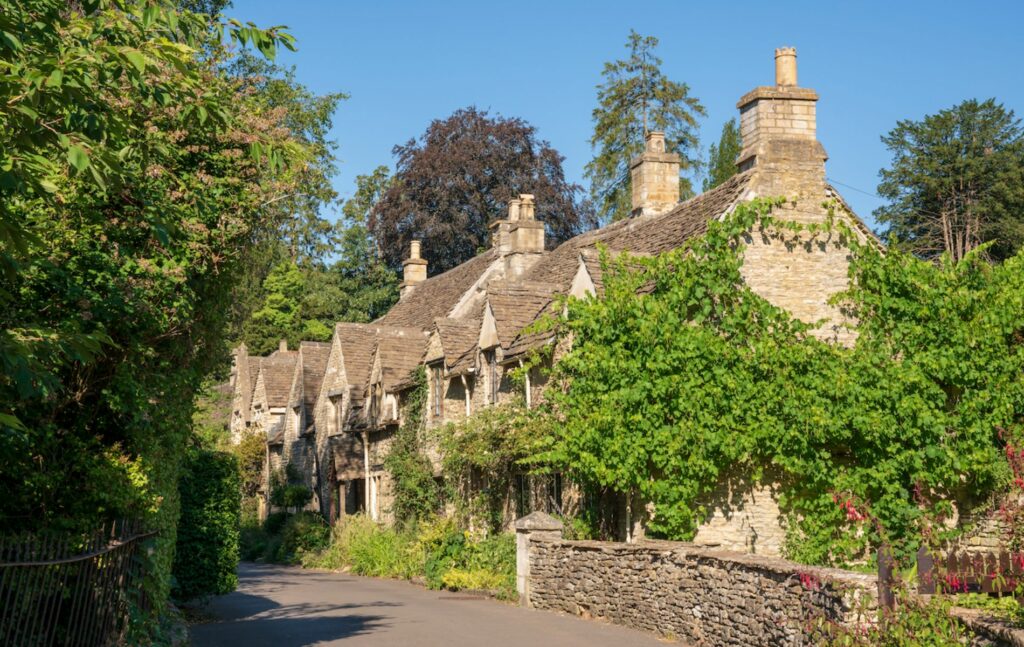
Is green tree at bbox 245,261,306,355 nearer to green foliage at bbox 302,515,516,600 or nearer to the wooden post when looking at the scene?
green foliage at bbox 302,515,516,600

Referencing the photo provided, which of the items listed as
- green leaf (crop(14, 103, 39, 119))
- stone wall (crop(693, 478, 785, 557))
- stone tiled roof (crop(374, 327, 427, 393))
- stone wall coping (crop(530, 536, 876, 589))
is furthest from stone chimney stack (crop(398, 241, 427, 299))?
green leaf (crop(14, 103, 39, 119))

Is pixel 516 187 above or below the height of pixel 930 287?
above

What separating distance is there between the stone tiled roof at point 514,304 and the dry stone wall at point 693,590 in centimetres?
849

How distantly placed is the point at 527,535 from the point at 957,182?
3697 cm

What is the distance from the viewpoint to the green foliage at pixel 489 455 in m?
25.1

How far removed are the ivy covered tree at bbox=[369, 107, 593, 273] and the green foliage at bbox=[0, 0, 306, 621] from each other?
39096 millimetres

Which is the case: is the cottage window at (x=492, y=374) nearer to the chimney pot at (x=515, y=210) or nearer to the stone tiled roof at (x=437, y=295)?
the stone tiled roof at (x=437, y=295)

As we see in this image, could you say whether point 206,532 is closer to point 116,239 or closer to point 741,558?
point 116,239

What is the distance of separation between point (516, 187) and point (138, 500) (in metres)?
43.3

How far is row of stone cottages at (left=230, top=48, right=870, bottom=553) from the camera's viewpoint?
75.8 ft

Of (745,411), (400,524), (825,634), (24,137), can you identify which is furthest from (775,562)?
(400,524)

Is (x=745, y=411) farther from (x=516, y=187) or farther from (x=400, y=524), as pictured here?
(x=516, y=187)

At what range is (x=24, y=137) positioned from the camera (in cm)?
806

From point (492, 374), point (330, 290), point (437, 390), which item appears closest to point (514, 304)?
point (492, 374)
